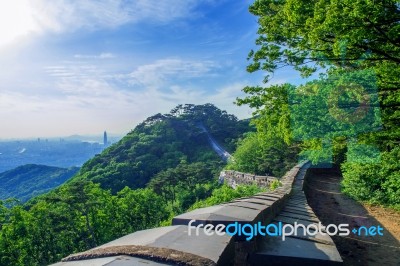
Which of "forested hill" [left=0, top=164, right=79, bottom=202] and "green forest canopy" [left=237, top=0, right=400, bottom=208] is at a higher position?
"green forest canopy" [left=237, top=0, right=400, bottom=208]

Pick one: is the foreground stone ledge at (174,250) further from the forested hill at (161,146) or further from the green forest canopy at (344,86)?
the forested hill at (161,146)

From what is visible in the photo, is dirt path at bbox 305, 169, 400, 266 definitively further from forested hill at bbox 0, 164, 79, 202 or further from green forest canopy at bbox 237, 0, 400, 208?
forested hill at bbox 0, 164, 79, 202

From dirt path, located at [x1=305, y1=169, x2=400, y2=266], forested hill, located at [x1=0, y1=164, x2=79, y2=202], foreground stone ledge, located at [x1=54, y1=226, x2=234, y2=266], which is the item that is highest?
foreground stone ledge, located at [x1=54, y1=226, x2=234, y2=266]

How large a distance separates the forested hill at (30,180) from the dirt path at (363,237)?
170754mm

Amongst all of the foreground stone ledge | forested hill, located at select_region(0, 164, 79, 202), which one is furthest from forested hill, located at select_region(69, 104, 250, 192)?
forested hill, located at select_region(0, 164, 79, 202)

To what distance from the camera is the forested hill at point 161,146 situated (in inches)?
3031

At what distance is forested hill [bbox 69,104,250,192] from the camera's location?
253 ft

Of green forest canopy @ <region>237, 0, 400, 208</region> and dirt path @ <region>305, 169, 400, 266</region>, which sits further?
green forest canopy @ <region>237, 0, 400, 208</region>

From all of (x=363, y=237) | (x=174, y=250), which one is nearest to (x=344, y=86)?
(x=363, y=237)

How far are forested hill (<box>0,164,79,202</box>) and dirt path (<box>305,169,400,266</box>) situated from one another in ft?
560

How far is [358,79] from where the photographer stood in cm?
876

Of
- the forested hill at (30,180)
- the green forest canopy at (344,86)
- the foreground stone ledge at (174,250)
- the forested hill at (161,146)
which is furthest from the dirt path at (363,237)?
the forested hill at (30,180)

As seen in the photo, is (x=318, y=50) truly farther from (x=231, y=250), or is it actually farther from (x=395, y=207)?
(x=231, y=250)

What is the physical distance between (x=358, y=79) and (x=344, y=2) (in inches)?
101
